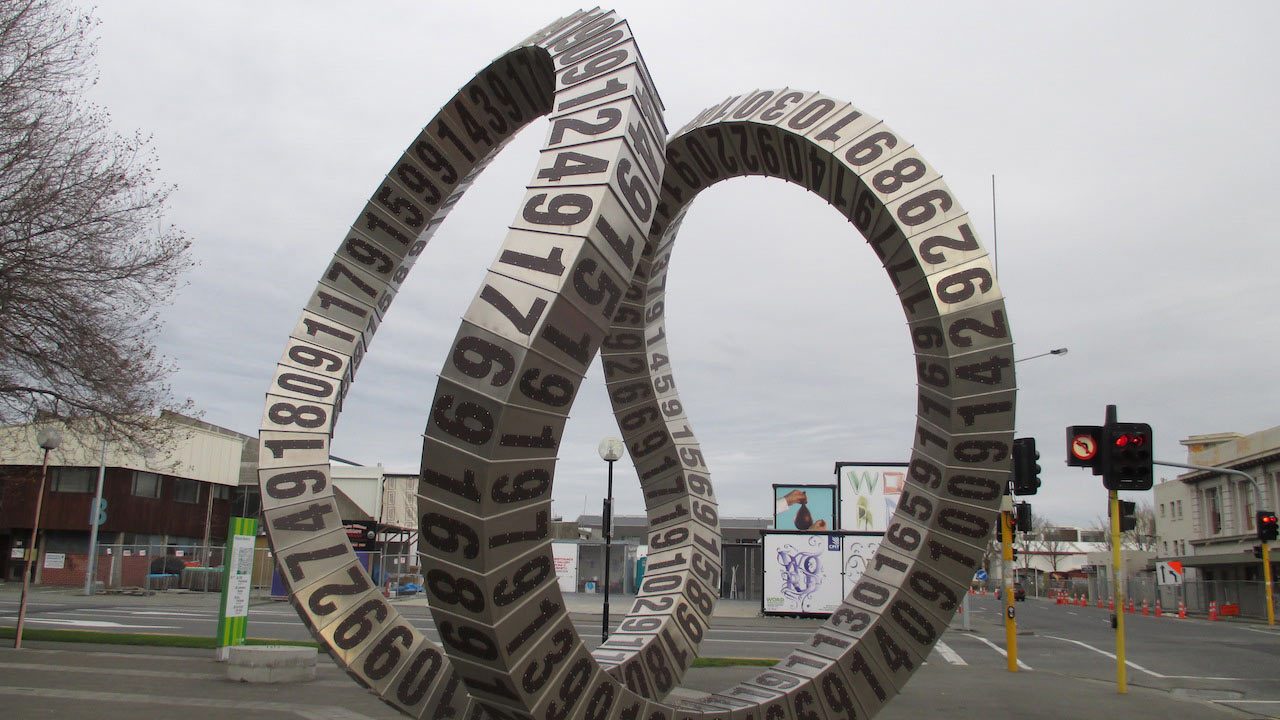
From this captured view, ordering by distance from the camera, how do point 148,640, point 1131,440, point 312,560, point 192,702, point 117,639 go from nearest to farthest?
point 312,560
point 192,702
point 1131,440
point 117,639
point 148,640

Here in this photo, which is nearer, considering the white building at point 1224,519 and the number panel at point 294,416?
the number panel at point 294,416

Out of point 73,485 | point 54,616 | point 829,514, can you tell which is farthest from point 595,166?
point 73,485

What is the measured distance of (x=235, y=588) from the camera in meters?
18.3

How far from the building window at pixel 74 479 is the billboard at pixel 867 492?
3812 centimetres

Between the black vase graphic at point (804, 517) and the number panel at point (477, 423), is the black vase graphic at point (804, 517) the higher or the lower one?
the higher one

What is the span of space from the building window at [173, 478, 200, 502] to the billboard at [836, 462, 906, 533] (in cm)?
3692

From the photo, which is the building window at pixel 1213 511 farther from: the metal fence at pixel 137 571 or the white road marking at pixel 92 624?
the white road marking at pixel 92 624

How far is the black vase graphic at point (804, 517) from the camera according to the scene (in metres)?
47.3

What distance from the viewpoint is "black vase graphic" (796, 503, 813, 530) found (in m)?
47.3

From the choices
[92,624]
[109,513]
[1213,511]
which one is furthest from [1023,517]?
[1213,511]

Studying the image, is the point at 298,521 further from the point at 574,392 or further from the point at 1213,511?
the point at 1213,511

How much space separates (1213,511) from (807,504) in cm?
3678

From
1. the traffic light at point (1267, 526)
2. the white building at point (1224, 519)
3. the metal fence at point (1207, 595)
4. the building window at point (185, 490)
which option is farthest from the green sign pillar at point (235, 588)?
the white building at point (1224, 519)

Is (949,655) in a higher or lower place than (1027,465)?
lower
